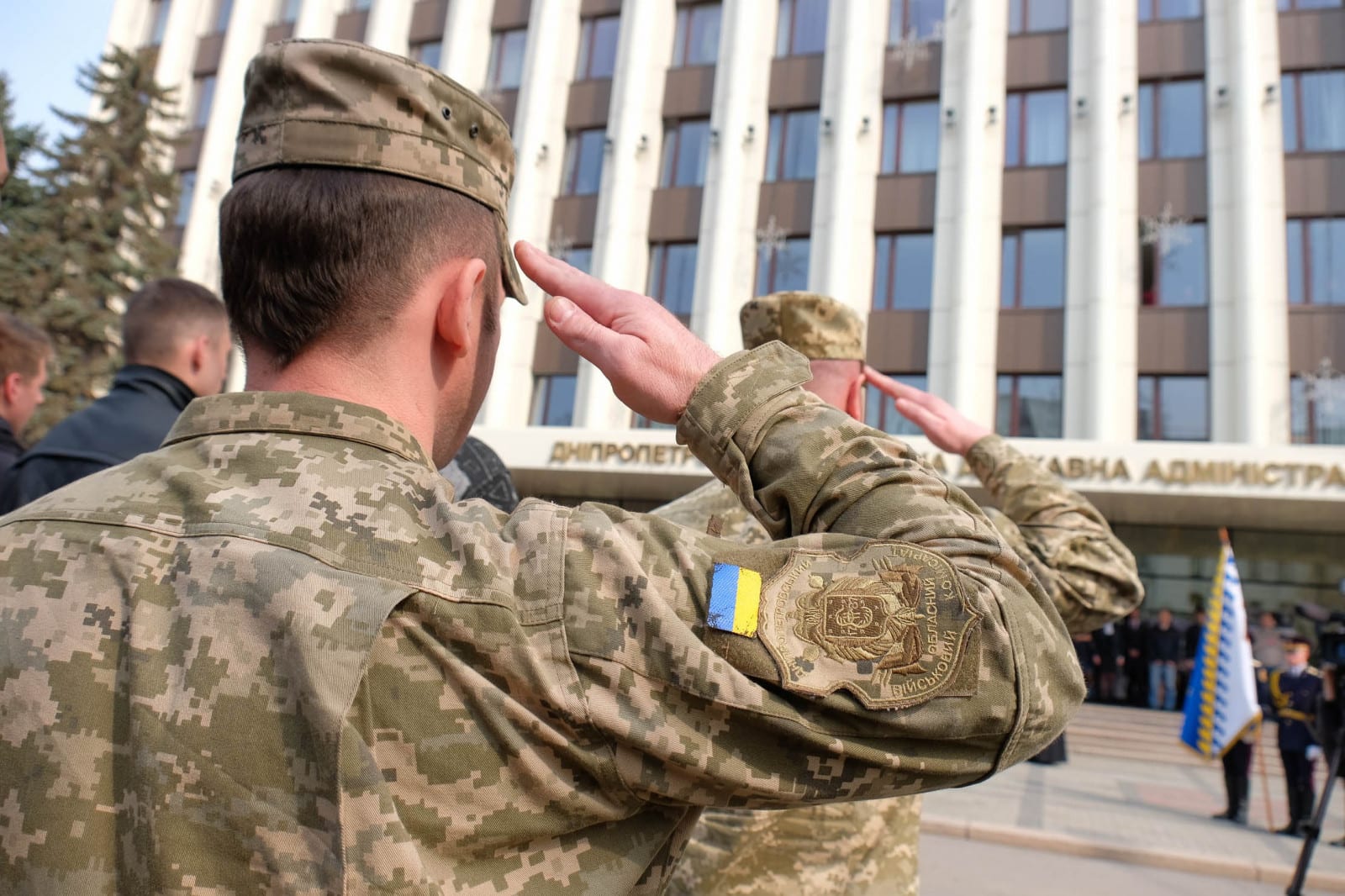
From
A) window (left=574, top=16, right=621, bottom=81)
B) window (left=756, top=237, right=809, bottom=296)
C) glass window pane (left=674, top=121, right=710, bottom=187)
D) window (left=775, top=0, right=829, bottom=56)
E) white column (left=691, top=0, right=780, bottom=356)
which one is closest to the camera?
white column (left=691, top=0, right=780, bottom=356)

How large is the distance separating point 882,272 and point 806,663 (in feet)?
58.3

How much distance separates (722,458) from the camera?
4.29 feet

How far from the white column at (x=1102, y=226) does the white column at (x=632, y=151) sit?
7972 mm

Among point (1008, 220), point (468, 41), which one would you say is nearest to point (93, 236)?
point (468, 41)

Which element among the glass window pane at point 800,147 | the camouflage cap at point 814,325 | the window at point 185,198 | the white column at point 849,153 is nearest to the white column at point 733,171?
the glass window pane at point 800,147

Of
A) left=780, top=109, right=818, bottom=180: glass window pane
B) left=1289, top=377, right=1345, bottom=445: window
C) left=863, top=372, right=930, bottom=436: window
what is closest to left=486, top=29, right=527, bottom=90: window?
left=780, top=109, right=818, bottom=180: glass window pane

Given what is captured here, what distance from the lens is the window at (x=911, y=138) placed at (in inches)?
721

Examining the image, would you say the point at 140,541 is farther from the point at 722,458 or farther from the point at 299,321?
the point at 722,458

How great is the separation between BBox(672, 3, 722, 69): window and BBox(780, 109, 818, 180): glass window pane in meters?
2.39

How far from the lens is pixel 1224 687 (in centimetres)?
892

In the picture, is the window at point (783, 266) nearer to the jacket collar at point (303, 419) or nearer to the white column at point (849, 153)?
the white column at point (849, 153)

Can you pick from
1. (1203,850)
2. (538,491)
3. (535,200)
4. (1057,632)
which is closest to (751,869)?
(1057,632)

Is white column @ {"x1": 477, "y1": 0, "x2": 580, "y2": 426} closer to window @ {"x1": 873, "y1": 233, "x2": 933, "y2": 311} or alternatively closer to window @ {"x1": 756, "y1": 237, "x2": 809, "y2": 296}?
window @ {"x1": 756, "y1": 237, "x2": 809, "y2": 296}

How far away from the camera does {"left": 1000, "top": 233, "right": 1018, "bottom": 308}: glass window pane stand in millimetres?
17203
